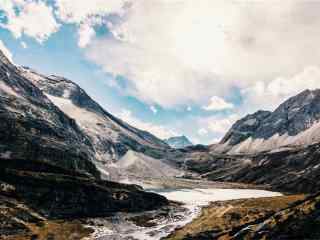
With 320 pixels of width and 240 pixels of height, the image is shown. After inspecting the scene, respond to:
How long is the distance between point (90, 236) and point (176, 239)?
1560 inches

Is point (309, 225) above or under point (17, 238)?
under

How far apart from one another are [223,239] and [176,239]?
183 feet

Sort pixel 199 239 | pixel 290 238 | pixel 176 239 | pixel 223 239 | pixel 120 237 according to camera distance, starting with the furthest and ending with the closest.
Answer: pixel 120 237
pixel 176 239
pixel 199 239
pixel 223 239
pixel 290 238

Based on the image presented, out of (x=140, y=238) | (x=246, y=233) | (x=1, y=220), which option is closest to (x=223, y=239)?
(x=246, y=233)

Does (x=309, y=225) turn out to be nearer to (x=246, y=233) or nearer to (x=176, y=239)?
(x=246, y=233)

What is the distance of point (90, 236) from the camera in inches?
7820

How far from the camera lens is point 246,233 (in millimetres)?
117625

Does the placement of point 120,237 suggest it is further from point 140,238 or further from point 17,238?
point 17,238

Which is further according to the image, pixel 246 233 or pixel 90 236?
pixel 90 236

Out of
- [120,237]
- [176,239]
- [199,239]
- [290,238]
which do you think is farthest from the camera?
[120,237]

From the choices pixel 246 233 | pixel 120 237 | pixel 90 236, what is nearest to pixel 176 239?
pixel 120 237

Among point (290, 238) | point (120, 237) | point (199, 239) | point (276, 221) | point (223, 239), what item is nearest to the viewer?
point (290, 238)

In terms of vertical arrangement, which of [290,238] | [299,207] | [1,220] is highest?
[1,220]

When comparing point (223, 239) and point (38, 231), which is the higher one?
point (38, 231)
